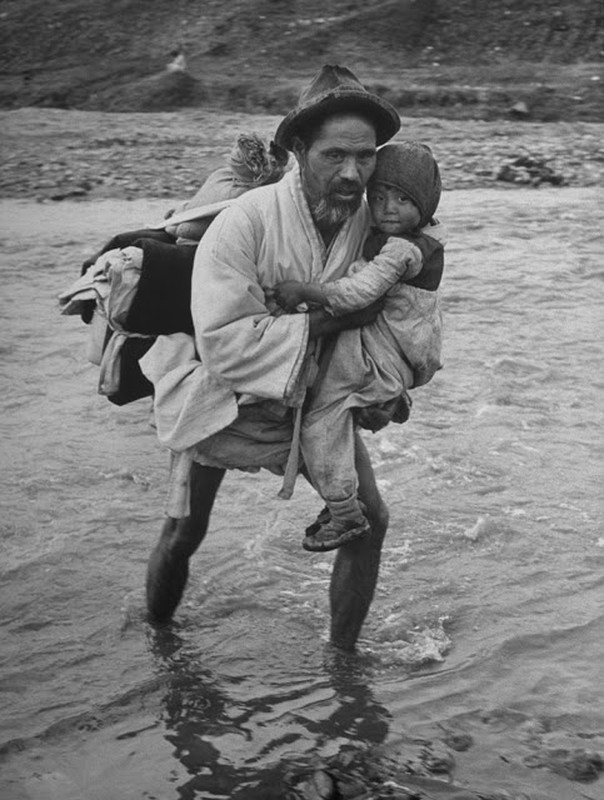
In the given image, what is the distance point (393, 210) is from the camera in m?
3.83

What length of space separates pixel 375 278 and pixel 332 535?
0.79 metres

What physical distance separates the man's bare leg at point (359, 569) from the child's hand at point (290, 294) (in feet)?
1.74

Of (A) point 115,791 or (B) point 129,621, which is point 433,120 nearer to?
(B) point 129,621

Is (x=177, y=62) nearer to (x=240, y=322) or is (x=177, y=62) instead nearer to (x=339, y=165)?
(x=339, y=165)

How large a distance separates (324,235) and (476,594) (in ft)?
5.75

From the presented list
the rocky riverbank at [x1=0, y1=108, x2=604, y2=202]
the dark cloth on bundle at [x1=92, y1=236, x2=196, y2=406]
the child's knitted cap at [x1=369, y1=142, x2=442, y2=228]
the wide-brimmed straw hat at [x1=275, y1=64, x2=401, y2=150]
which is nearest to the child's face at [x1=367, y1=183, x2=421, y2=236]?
the child's knitted cap at [x1=369, y1=142, x2=442, y2=228]

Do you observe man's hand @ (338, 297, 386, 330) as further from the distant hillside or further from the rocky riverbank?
the distant hillside

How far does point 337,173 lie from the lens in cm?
379

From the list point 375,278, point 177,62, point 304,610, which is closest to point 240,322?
point 375,278

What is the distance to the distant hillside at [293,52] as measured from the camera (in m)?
15.5

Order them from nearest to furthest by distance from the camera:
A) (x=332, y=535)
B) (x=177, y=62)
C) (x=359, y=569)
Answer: (x=332, y=535) < (x=359, y=569) < (x=177, y=62)

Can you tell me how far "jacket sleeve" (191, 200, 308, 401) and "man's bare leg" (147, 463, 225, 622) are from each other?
556mm

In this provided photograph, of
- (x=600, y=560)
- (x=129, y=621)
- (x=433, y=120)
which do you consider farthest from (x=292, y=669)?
(x=433, y=120)

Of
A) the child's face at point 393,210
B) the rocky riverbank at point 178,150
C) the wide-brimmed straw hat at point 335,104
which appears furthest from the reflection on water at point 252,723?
the rocky riverbank at point 178,150
